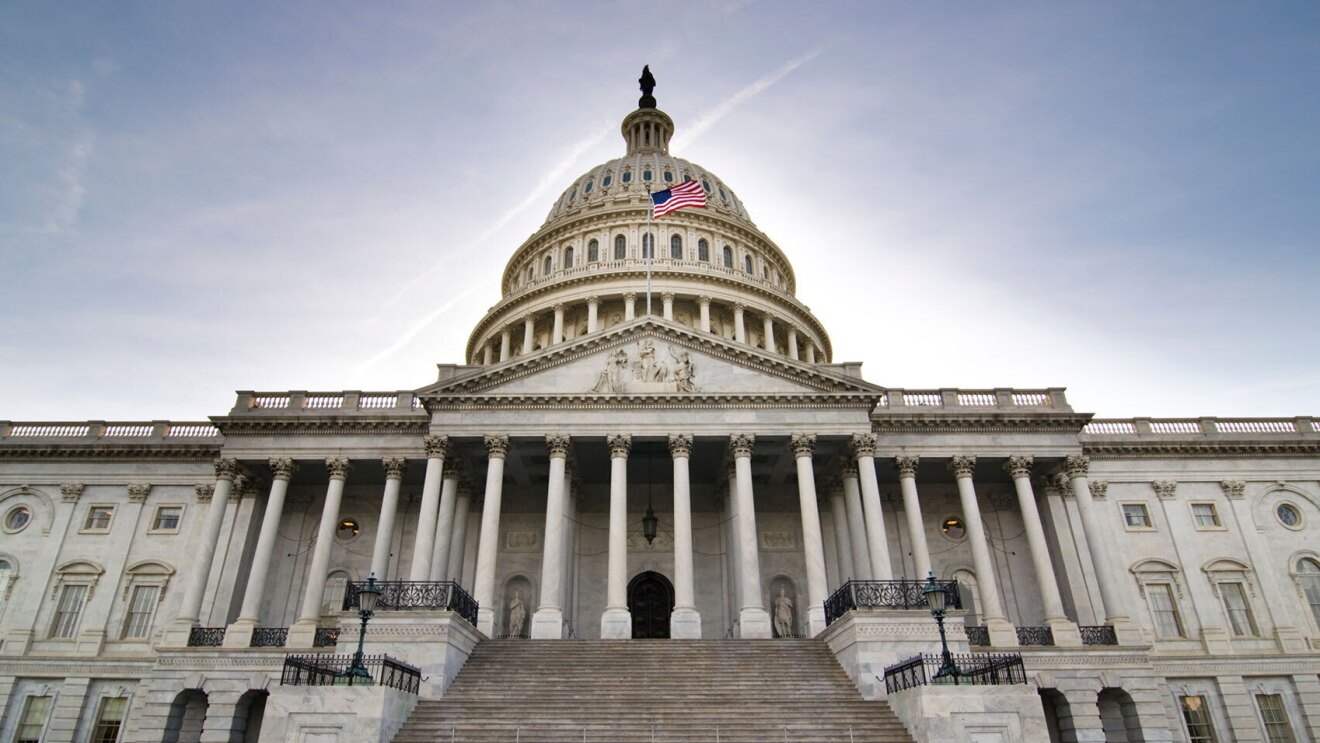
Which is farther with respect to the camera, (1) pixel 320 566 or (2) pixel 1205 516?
(2) pixel 1205 516

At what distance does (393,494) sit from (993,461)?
25255mm

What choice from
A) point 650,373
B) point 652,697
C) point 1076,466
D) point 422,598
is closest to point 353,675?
point 422,598

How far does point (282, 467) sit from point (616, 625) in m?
15.9

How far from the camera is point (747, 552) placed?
95.7 feet

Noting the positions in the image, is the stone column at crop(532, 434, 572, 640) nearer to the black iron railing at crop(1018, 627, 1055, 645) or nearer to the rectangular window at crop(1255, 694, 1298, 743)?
the black iron railing at crop(1018, 627, 1055, 645)

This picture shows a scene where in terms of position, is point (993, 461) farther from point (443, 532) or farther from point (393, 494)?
point (393, 494)

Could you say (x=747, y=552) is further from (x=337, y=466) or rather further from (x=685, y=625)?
(x=337, y=466)

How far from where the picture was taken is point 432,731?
2006 centimetres

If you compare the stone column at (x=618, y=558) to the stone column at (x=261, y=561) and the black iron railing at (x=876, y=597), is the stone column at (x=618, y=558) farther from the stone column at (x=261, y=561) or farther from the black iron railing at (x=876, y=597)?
the stone column at (x=261, y=561)

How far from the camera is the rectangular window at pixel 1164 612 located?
33.8 meters

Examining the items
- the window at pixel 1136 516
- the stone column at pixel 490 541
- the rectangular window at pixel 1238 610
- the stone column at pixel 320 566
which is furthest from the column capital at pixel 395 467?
the rectangular window at pixel 1238 610

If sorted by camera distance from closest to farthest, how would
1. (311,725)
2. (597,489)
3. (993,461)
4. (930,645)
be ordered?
1. (311,725)
2. (930,645)
3. (993,461)
4. (597,489)

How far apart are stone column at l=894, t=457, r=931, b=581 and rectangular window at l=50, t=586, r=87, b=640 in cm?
3492

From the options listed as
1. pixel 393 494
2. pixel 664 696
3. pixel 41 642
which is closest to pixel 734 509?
pixel 664 696
